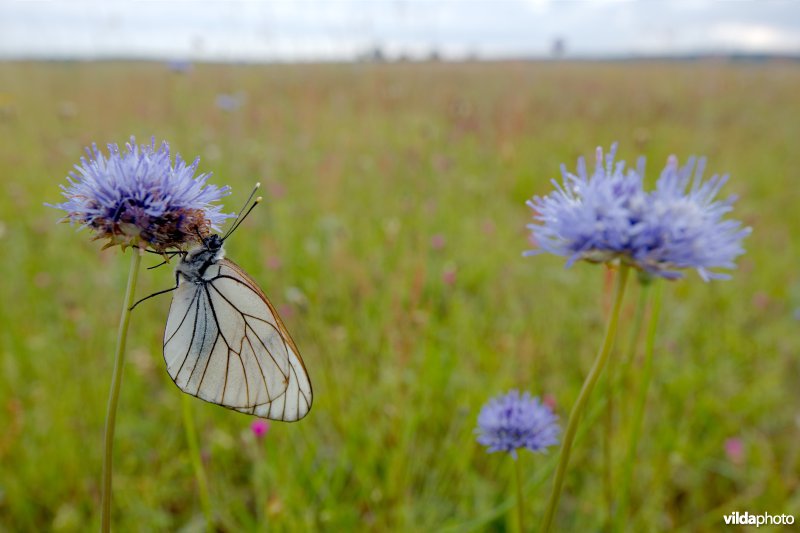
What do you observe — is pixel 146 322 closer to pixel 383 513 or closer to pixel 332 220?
pixel 332 220

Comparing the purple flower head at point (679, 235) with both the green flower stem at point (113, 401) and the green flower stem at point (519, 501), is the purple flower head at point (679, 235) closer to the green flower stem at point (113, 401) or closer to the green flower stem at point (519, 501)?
the green flower stem at point (519, 501)

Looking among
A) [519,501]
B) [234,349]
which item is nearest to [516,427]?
[519,501]

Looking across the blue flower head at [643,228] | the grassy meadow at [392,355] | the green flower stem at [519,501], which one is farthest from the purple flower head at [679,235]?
the grassy meadow at [392,355]

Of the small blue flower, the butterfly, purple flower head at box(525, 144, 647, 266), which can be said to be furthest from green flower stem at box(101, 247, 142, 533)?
the small blue flower

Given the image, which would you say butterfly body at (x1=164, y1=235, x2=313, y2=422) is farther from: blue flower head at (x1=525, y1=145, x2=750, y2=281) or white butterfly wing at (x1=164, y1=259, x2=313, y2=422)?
blue flower head at (x1=525, y1=145, x2=750, y2=281)

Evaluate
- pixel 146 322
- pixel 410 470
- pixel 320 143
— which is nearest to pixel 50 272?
pixel 146 322

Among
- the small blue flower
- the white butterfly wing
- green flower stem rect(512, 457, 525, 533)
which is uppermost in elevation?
the white butterfly wing
